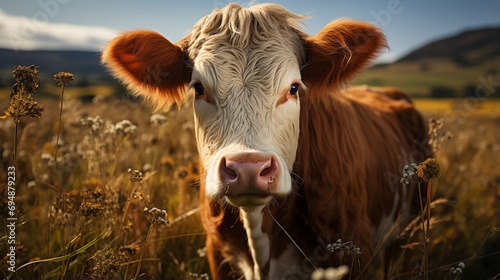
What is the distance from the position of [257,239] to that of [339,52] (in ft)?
4.71

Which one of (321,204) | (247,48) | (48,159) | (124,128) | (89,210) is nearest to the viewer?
(89,210)

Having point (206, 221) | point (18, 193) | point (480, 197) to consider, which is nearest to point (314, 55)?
point (206, 221)

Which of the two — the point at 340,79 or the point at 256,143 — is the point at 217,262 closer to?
the point at 256,143

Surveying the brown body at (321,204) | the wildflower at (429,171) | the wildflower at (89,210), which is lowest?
the brown body at (321,204)

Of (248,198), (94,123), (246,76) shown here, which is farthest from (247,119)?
(94,123)

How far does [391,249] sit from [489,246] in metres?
1.03

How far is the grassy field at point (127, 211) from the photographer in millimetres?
2734

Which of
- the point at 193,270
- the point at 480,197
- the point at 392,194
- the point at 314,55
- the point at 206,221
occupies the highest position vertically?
the point at 314,55

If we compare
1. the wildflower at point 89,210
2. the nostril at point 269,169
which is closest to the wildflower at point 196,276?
the wildflower at point 89,210

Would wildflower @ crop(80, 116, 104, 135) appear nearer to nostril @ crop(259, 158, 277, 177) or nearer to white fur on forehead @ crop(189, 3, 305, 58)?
white fur on forehead @ crop(189, 3, 305, 58)

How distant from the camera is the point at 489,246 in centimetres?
464

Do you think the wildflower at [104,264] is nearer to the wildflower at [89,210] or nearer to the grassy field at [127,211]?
the grassy field at [127,211]

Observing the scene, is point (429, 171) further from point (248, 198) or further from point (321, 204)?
point (321, 204)

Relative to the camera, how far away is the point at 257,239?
3.16 metres
